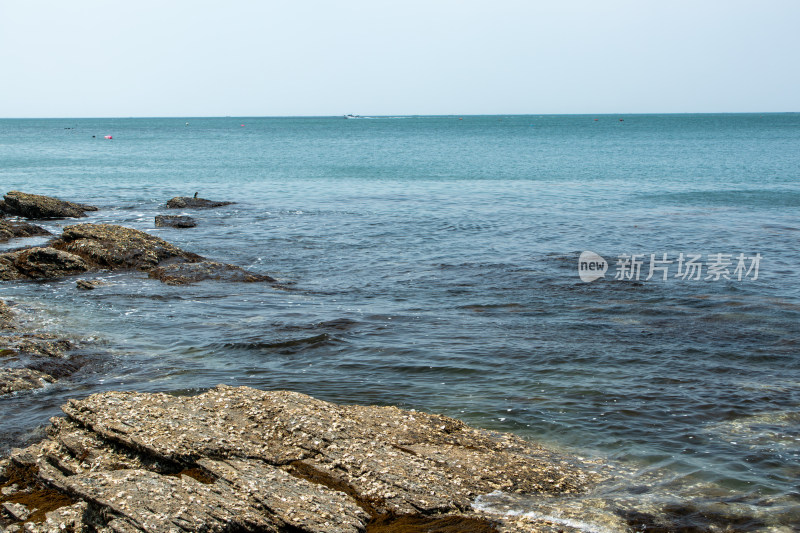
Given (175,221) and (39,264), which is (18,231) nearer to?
(175,221)

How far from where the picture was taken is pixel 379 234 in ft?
110

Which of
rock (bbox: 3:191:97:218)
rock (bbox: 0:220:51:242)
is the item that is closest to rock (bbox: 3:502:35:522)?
rock (bbox: 0:220:51:242)

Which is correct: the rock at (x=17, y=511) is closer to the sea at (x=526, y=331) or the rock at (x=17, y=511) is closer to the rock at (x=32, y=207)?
the sea at (x=526, y=331)

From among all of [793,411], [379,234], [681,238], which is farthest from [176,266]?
[681,238]

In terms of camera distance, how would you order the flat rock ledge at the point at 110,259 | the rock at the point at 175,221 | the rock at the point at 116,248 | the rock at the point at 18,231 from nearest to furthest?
the flat rock ledge at the point at 110,259
the rock at the point at 116,248
the rock at the point at 18,231
the rock at the point at 175,221

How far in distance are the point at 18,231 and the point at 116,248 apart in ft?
29.8

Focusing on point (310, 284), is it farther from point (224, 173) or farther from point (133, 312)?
point (224, 173)

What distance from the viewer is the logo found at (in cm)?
2389

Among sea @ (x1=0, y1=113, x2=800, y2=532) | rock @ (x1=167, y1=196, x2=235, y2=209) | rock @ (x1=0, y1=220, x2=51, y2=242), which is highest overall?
rock @ (x1=167, y1=196, x2=235, y2=209)

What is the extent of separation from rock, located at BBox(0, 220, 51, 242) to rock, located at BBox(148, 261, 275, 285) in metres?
10.6

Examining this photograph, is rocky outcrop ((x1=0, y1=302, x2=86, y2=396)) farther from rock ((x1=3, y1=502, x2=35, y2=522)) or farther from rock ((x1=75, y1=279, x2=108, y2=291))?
rock ((x1=3, y1=502, x2=35, y2=522))

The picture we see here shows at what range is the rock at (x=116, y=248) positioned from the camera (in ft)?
79.5

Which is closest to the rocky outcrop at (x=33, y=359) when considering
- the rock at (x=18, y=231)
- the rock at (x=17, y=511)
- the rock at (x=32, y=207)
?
the rock at (x=17, y=511)

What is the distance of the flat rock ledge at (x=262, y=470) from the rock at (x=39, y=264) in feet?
47.6
